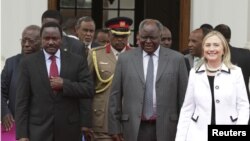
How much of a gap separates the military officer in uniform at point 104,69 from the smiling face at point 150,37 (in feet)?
2.24

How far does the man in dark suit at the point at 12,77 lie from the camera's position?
8367mm

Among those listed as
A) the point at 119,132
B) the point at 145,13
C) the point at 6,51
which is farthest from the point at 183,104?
the point at 145,13

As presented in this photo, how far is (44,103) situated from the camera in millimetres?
7551

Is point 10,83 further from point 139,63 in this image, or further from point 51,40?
point 139,63

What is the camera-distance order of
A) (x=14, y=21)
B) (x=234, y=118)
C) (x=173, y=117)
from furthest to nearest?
(x=14, y=21) < (x=173, y=117) < (x=234, y=118)

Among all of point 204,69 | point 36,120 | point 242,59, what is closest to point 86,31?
point 242,59

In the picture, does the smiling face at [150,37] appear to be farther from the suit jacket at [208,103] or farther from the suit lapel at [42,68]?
the suit lapel at [42,68]

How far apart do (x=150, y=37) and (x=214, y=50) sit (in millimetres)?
840

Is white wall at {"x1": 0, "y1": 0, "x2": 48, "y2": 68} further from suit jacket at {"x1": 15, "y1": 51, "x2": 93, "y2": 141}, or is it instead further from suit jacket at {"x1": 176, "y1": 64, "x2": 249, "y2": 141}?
suit jacket at {"x1": 176, "y1": 64, "x2": 249, "y2": 141}

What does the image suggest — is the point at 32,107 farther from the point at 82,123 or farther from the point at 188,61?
the point at 188,61

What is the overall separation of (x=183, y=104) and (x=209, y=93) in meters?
0.32

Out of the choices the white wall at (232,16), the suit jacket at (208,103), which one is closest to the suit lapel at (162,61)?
the suit jacket at (208,103)

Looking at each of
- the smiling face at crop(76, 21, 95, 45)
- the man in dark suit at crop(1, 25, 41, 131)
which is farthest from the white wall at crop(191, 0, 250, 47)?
the man in dark suit at crop(1, 25, 41, 131)

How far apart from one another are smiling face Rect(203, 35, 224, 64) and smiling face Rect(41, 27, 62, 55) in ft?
4.54
